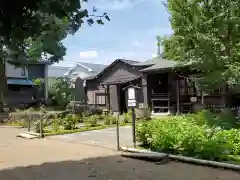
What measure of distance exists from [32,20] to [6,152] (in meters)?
7.03

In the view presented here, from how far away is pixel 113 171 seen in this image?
7.60m

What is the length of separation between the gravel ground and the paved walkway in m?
0.70

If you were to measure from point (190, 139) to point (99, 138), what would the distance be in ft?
15.0

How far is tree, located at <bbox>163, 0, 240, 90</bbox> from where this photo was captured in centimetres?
1292

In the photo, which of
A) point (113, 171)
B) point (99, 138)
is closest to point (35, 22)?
point (113, 171)

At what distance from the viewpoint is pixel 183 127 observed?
991cm

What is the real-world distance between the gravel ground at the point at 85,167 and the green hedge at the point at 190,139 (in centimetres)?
64

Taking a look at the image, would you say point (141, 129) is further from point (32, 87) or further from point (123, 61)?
point (32, 87)

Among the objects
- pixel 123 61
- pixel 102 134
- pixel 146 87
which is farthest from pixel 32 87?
pixel 102 134

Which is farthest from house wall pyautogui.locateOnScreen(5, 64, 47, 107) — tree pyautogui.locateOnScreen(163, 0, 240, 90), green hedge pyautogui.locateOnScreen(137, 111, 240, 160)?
green hedge pyautogui.locateOnScreen(137, 111, 240, 160)

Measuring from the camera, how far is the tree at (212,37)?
509 inches

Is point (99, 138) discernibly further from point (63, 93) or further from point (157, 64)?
point (63, 93)

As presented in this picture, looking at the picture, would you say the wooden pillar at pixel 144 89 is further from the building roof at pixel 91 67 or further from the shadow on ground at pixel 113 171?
the building roof at pixel 91 67

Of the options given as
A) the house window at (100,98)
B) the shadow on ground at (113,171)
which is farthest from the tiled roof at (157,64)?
the shadow on ground at (113,171)
